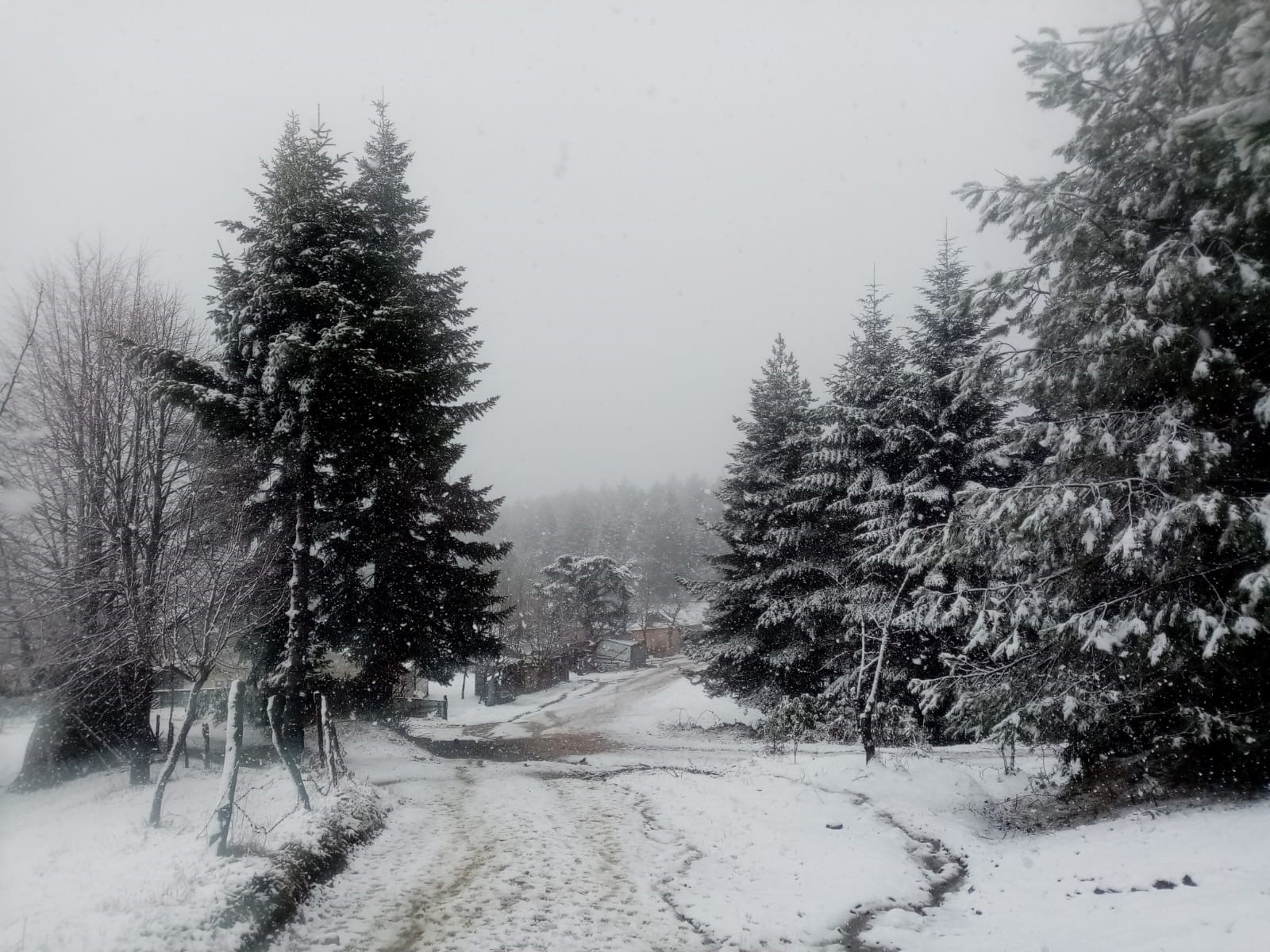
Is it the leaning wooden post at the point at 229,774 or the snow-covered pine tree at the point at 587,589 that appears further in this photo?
the snow-covered pine tree at the point at 587,589

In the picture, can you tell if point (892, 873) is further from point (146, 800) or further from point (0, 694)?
point (0, 694)

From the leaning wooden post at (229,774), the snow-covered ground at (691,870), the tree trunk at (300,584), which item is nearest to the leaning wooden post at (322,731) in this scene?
the tree trunk at (300,584)

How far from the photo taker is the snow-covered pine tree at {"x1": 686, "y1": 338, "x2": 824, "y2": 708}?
2300cm

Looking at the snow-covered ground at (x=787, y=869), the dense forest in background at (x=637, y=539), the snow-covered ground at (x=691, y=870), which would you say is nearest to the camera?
the snow-covered ground at (x=691, y=870)

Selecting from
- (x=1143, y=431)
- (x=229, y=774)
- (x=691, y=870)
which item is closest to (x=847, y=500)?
(x=1143, y=431)

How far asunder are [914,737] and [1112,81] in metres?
16.1

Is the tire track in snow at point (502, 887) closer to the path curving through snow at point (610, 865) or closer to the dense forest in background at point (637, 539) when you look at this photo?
the path curving through snow at point (610, 865)

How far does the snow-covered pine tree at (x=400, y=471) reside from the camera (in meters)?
14.1

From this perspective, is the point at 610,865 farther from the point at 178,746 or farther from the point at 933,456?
the point at 933,456

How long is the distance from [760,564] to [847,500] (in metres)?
Answer: 4.28

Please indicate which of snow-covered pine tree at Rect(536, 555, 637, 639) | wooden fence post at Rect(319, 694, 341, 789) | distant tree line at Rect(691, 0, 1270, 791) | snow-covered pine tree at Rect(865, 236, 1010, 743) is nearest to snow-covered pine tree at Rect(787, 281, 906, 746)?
snow-covered pine tree at Rect(865, 236, 1010, 743)

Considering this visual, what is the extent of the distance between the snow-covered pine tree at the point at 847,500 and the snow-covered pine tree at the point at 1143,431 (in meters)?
10.6

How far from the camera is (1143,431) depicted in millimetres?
8555

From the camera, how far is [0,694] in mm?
12719
